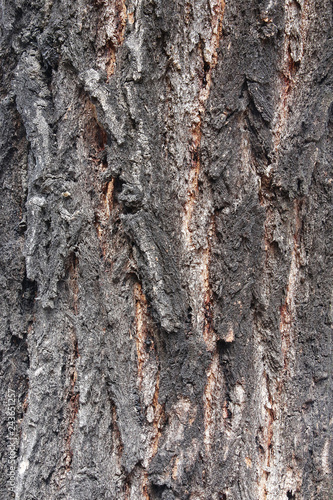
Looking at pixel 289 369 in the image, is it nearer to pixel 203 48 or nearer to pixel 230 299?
pixel 230 299

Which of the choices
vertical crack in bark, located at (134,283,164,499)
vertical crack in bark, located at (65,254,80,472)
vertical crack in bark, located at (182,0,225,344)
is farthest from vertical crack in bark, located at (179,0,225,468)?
vertical crack in bark, located at (65,254,80,472)

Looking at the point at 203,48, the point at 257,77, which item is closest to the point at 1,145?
the point at 203,48

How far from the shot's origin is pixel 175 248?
83 centimetres

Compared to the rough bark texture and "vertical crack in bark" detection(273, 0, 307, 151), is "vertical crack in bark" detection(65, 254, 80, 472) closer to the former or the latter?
the rough bark texture

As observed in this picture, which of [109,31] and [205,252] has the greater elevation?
[109,31]

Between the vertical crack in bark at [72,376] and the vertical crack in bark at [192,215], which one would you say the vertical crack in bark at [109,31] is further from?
Answer: the vertical crack in bark at [72,376]

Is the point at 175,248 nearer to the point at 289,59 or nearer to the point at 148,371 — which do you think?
the point at 148,371

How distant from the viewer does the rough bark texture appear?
2.67 feet

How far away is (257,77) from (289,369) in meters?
0.69

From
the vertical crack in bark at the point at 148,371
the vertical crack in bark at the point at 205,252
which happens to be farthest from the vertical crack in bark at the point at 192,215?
the vertical crack in bark at the point at 148,371

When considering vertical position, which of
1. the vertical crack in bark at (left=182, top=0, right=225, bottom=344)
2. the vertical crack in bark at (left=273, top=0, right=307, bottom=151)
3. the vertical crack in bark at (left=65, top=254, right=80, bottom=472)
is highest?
the vertical crack in bark at (left=273, top=0, right=307, bottom=151)

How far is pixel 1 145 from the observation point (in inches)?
37.8

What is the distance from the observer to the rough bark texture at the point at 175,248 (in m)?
0.81

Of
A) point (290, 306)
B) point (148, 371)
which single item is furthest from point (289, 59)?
point (148, 371)
